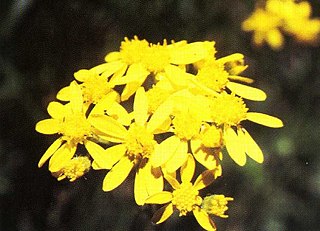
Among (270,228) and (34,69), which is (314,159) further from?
(34,69)

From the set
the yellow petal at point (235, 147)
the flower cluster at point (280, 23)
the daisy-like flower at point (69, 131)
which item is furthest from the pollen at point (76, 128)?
the flower cluster at point (280, 23)

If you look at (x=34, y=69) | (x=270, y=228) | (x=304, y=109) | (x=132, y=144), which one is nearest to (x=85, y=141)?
(x=132, y=144)

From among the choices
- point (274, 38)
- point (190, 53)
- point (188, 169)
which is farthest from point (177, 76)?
point (274, 38)

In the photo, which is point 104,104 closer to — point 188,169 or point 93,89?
point 93,89

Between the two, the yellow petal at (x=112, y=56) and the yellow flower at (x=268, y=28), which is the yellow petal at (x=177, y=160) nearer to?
the yellow petal at (x=112, y=56)

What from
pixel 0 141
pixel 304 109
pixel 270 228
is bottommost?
pixel 270 228

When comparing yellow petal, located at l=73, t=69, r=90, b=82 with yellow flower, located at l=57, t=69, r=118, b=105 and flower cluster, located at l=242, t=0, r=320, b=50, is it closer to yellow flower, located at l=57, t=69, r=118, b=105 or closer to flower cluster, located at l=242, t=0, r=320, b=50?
yellow flower, located at l=57, t=69, r=118, b=105
